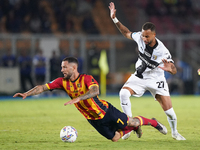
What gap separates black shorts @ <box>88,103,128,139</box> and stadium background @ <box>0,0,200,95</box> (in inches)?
450

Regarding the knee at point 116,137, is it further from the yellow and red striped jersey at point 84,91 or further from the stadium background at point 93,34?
the stadium background at point 93,34

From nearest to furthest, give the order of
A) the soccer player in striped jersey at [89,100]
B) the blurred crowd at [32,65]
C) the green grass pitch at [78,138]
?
the green grass pitch at [78,138], the soccer player in striped jersey at [89,100], the blurred crowd at [32,65]

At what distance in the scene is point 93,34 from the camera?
72.5 ft

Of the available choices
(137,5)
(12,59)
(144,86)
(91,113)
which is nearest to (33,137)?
(91,113)

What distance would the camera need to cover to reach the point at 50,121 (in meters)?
9.60

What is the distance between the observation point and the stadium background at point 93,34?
1770 centimetres

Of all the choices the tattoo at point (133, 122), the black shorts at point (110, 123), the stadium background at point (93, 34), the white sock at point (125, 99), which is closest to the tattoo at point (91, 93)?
the black shorts at point (110, 123)

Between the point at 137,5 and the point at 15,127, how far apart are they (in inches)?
710

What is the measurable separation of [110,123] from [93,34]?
16.0 m

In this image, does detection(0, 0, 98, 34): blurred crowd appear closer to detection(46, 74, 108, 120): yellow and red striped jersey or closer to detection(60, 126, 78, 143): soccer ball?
detection(46, 74, 108, 120): yellow and red striped jersey

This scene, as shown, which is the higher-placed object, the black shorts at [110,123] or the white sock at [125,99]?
the white sock at [125,99]

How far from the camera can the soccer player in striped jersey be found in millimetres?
6051

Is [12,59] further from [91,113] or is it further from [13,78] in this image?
[91,113]

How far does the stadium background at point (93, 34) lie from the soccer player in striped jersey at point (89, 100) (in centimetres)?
1140
